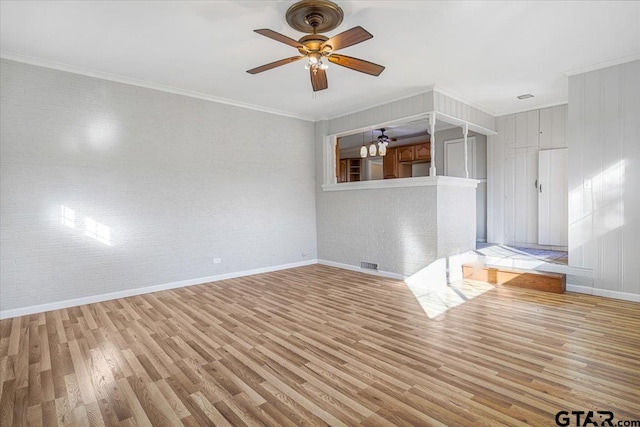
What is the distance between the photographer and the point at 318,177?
694 centimetres

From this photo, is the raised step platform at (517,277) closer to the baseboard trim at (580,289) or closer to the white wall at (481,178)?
the baseboard trim at (580,289)

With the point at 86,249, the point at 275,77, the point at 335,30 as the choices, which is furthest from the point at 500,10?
the point at 86,249

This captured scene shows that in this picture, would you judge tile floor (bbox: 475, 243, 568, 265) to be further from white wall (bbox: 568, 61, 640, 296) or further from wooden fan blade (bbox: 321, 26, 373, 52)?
wooden fan blade (bbox: 321, 26, 373, 52)

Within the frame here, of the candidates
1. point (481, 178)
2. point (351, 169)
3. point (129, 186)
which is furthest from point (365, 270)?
point (351, 169)

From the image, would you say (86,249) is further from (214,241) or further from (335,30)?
(335,30)

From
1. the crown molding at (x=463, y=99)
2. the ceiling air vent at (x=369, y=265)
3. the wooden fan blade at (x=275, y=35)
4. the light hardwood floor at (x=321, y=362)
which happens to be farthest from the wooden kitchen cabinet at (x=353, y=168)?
the wooden fan blade at (x=275, y=35)

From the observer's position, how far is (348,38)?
2855 mm

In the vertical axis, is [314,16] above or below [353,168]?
above

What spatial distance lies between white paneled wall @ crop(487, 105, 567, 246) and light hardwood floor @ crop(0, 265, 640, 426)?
8.13ft

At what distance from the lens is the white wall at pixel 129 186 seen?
392cm

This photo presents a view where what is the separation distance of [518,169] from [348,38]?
5.12 m

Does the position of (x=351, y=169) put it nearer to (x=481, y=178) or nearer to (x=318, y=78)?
(x=481, y=178)

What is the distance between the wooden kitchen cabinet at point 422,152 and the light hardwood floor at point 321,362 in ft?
15.0

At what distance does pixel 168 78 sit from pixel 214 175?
1576 millimetres
